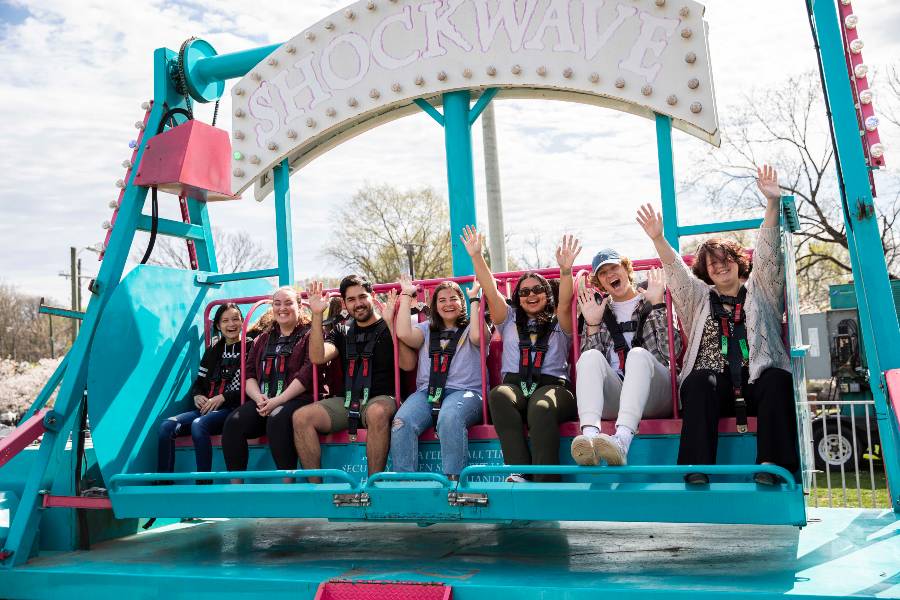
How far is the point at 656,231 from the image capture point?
12.9ft

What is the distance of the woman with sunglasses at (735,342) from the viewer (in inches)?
140

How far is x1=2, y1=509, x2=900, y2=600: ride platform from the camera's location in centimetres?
334

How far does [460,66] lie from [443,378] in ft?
6.42

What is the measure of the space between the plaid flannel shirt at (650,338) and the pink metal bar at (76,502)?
2.68 metres

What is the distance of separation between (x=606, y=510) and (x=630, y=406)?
1.50 ft

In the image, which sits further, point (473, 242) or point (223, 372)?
point (223, 372)

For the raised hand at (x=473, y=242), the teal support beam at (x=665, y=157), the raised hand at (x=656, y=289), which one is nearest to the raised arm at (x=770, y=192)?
the raised hand at (x=656, y=289)

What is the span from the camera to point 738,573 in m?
3.48

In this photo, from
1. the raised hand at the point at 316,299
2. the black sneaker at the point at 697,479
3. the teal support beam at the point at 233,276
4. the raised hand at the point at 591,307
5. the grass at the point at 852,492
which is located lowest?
the grass at the point at 852,492

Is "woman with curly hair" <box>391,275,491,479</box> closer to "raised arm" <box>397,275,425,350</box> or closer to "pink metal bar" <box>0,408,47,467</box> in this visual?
"raised arm" <box>397,275,425,350</box>

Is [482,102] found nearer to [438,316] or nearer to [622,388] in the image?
[438,316]

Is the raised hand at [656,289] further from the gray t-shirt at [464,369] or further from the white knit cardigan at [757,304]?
the gray t-shirt at [464,369]

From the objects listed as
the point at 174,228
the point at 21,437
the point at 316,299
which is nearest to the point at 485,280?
the point at 316,299

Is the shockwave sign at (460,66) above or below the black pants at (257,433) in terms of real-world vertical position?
above
